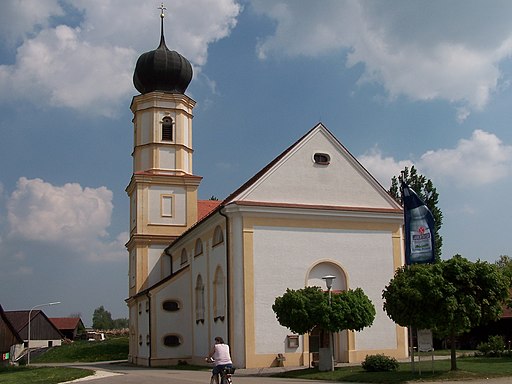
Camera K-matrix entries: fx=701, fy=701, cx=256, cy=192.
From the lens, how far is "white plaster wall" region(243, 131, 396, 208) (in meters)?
33.5

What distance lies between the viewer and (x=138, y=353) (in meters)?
44.7

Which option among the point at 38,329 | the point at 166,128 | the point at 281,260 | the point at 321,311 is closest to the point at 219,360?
the point at 321,311

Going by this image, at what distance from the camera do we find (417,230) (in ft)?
105

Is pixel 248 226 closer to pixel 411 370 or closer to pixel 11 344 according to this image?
pixel 411 370

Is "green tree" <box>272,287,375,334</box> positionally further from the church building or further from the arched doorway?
the arched doorway

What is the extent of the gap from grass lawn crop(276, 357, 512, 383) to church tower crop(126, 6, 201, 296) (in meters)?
20.5

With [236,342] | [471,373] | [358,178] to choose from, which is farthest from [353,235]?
[471,373]

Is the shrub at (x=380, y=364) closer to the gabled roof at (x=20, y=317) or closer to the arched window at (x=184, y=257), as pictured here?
the arched window at (x=184, y=257)

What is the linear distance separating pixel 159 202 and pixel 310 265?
15.8 meters

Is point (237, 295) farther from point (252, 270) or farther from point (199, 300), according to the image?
point (199, 300)

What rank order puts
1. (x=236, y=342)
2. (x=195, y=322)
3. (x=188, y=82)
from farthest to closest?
(x=188, y=82) → (x=195, y=322) → (x=236, y=342)

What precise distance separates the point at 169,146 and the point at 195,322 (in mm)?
12731

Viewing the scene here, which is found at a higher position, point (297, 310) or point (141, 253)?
point (141, 253)

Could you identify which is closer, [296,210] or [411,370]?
[411,370]
